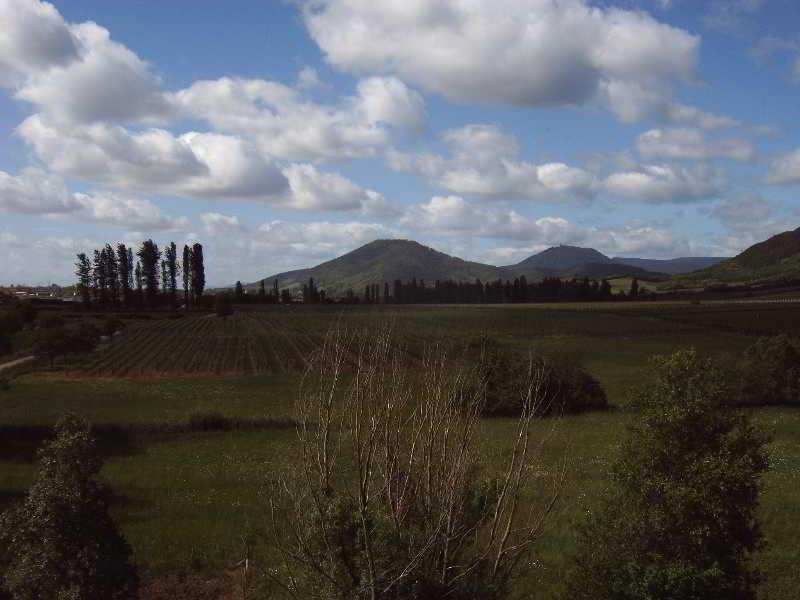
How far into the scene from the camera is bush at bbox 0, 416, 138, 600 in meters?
9.56

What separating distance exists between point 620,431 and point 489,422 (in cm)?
990

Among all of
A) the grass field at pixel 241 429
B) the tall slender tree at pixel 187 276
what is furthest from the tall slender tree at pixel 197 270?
the grass field at pixel 241 429

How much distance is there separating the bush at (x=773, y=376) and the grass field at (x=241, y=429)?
154 inches

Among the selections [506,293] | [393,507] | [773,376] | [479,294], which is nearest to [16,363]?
[393,507]

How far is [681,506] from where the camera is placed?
1109 cm

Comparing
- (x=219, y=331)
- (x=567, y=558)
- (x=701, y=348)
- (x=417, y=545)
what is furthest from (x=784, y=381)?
(x=219, y=331)

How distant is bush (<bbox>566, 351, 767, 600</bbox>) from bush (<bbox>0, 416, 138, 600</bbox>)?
29.5 ft

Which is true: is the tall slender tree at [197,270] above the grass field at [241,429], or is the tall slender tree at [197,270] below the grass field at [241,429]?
above

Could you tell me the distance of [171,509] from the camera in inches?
904

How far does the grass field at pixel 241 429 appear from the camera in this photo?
18.9 meters

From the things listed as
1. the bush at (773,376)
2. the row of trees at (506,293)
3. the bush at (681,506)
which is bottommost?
the bush at (773,376)

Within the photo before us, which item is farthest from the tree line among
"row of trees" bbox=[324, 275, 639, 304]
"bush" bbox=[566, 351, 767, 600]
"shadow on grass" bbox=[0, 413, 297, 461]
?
"bush" bbox=[566, 351, 767, 600]

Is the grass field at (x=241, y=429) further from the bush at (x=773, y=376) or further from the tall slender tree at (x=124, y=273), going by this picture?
the tall slender tree at (x=124, y=273)

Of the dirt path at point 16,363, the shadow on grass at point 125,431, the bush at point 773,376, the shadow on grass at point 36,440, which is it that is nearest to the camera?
the shadow on grass at point 36,440
